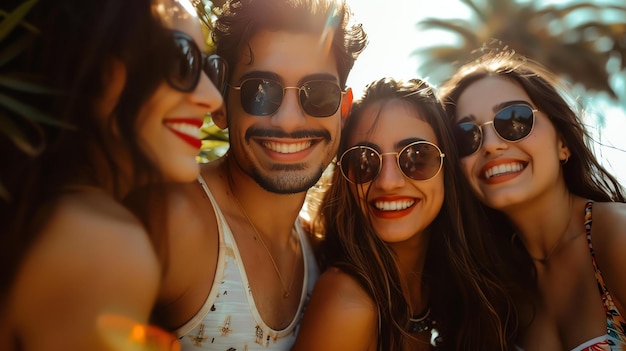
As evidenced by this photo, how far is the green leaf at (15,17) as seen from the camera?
1.84m

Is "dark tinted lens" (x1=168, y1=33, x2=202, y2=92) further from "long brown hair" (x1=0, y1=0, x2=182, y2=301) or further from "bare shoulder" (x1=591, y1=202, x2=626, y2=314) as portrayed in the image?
"bare shoulder" (x1=591, y1=202, x2=626, y2=314)

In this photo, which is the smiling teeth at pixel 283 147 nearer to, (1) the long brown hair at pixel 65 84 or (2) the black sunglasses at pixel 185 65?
(2) the black sunglasses at pixel 185 65

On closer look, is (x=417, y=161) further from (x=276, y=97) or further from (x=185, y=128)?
(x=185, y=128)

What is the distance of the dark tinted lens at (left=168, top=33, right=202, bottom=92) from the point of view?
2.22 m

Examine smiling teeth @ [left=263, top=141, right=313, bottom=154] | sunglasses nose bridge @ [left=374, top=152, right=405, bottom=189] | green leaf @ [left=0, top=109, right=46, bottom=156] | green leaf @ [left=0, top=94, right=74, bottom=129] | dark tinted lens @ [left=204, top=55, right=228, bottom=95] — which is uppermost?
dark tinted lens @ [left=204, top=55, right=228, bottom=95]

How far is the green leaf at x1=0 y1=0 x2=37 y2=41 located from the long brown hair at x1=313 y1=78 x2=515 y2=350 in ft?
7.29

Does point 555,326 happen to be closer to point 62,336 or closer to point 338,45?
point 338,45

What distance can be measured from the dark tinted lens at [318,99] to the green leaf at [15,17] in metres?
1.84

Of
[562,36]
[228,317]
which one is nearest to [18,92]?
[228,317]

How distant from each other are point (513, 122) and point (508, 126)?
0.04m

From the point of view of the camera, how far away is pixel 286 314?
132 inches

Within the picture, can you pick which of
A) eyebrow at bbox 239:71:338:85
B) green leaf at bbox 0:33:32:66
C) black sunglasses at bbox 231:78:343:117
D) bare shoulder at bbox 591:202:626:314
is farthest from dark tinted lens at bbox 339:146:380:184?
green leaf at bbox 0:33:32:66

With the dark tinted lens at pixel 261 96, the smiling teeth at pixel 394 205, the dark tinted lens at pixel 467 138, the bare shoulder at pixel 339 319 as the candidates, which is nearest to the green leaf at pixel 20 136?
the dark tinted lens at pixel 261 96

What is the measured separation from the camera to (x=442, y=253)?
3.91 meters
